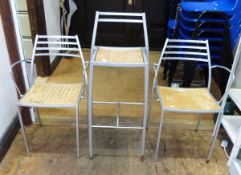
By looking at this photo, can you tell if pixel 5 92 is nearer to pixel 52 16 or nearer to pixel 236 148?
pixel 52 16

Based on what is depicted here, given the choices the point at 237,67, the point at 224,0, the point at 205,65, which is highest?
the point at 224,0

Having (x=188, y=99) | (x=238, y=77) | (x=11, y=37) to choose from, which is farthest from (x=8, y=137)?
(x=238, y=77)

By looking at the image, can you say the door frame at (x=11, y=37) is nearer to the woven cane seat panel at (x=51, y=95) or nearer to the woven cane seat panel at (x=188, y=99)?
the woven cane seat panel at (x=51, y=95)

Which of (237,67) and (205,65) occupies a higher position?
(237,67)

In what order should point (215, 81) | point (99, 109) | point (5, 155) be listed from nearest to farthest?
point (5, 155) → point (99, 109) → point (215, 81)

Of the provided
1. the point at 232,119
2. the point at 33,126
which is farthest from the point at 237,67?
the point at 33,126

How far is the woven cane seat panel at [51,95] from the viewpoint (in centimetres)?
151

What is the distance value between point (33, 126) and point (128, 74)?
130cm

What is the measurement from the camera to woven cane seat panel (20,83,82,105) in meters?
1.51

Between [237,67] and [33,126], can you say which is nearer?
[237,67]

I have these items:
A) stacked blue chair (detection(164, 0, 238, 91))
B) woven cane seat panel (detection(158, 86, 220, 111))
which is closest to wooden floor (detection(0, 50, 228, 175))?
woven cane seat panel (detection(158, 86, 220, 111))

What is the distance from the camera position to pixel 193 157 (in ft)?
5.72

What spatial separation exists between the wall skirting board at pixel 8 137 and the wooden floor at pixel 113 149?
35 mm

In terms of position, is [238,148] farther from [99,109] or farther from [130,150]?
[99,109]
